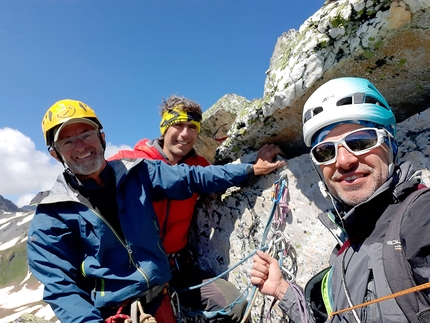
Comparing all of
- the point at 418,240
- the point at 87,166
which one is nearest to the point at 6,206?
the point at 87,166

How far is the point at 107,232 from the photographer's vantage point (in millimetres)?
3766

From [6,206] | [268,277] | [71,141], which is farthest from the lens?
[6,206]

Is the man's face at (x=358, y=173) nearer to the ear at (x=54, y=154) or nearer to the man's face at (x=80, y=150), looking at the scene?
the man's face at (x=80, y=150)

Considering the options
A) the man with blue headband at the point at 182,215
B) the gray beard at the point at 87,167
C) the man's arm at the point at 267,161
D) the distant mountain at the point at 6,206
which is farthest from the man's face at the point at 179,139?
the distant mountain at the point at 6,206

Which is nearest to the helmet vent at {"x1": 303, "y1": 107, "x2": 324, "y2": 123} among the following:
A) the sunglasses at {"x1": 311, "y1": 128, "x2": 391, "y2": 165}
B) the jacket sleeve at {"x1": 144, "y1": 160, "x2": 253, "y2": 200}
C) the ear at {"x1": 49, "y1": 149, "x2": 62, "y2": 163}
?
the sunglasses at {"x1": 311, "y1": 128, "x2": 391, "y2": 165}

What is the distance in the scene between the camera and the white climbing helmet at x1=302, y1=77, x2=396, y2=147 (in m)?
2.59

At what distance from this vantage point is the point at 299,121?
171 inches

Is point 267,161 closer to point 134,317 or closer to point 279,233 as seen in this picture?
point 279,233

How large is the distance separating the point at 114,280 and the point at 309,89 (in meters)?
3.56

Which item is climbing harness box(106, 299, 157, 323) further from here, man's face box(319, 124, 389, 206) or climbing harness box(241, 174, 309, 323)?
man's face box(319, 124, 389, 206)

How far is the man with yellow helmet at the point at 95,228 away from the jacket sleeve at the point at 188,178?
0.06 ft

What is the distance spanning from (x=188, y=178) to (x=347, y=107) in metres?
2.72

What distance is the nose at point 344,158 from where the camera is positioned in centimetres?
244

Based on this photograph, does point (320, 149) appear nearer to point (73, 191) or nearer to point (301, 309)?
point (301, 309)
